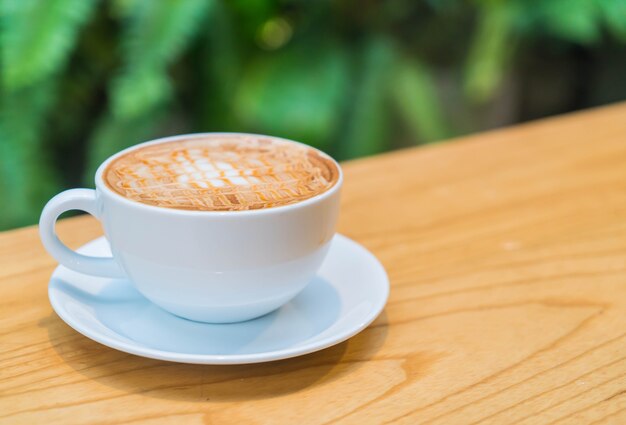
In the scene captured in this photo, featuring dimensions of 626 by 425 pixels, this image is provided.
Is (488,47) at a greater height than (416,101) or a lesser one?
greater

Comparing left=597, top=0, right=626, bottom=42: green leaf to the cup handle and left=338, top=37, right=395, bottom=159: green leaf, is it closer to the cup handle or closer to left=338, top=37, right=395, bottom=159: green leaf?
left=338, top=37, right=395, bottom=159: green leaf

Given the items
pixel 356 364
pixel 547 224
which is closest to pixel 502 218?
pixel 547 224

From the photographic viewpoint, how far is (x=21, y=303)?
0.46 metres

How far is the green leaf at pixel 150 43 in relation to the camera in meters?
1.27

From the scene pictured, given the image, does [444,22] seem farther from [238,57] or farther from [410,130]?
[238,57]

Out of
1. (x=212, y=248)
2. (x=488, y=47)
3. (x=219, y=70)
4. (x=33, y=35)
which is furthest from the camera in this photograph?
(x=488, y=47)

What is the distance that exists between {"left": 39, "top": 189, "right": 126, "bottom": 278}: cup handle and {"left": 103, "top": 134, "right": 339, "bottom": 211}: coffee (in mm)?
24

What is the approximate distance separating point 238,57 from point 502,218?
929 millimetres

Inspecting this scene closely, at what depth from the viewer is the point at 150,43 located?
1.29 m

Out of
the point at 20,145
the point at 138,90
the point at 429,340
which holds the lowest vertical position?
the point at 20,145

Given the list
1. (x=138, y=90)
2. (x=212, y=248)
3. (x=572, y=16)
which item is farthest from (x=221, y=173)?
(x=572, y=16)

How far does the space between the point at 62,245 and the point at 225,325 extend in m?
0.11

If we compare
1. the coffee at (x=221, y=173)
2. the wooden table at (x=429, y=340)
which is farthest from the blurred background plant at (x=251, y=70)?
the coffee at (x=221, y=173)

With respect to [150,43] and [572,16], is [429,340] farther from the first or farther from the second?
[572,16]
